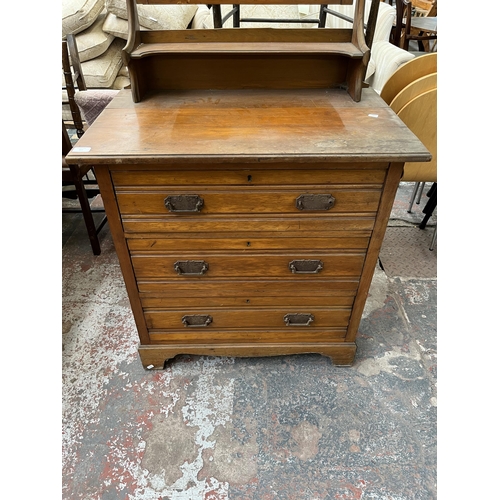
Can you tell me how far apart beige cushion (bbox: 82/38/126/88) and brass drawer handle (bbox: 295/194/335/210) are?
277 cm

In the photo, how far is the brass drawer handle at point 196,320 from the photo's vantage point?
1.64 m

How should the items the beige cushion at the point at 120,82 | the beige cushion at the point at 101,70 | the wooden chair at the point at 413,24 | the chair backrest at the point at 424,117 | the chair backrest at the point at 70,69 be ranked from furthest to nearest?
the wooden chair at the point at 413,24 → the beige cushion at the point at 120,82 → the beige cushion at the point at 101,70 → the chair backrest at the point at 70,69 → the chair backrest at the point at 424,117

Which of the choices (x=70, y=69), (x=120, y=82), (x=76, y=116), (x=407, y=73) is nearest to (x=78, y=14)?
(x=120, y=82)

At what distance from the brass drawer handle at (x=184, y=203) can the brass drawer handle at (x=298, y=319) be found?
0.67 m

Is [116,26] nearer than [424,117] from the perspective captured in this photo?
No


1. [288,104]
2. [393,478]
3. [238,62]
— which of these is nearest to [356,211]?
[288,104]

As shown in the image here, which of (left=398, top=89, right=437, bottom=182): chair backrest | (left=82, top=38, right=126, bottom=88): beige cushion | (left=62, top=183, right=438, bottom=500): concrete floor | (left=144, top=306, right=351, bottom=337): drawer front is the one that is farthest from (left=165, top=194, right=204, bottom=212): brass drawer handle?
(left=82, top=38, right=126, bottom=88): beige cushion

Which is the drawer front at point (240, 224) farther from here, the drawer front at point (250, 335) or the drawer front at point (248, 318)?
the drawer front at point (250, 335)

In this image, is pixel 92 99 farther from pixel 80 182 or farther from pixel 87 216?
pixel 87 216

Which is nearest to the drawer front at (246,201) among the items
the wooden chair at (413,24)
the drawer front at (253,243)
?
the drawer front at (253,243)

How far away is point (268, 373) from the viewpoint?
1.81 m

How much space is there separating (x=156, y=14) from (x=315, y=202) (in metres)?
2.97

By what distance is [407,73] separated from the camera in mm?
2031

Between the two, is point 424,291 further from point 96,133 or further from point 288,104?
point 96,133
